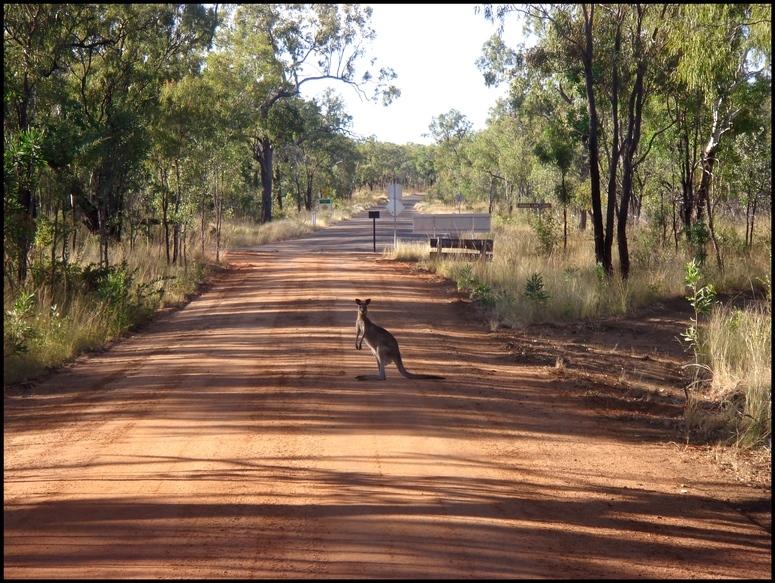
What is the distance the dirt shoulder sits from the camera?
17.3ft

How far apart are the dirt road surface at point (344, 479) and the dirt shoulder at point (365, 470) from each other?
2 cm

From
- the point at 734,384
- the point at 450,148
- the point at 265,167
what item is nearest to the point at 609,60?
the point at 734,384

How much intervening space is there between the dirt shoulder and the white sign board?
1792cm

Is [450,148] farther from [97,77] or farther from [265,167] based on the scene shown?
[97,77]

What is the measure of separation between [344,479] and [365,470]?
28 cm

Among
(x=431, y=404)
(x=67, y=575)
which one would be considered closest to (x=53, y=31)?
(x=431, y=404)

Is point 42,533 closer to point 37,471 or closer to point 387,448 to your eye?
point 37,471

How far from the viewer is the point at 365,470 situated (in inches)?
275

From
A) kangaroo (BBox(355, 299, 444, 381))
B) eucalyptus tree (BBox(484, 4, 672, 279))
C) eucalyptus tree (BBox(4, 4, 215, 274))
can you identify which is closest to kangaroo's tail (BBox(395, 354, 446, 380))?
kangaroo (BBox(355, 299, 444, 381))

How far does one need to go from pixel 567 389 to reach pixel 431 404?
212 centimetres

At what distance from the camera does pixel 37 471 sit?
709cm

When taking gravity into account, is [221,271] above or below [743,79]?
below

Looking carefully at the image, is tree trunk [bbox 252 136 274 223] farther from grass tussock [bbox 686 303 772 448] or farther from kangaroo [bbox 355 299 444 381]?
grass tussock [bbox 686 303 772 448]

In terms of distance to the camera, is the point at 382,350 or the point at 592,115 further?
the point at 592,115
